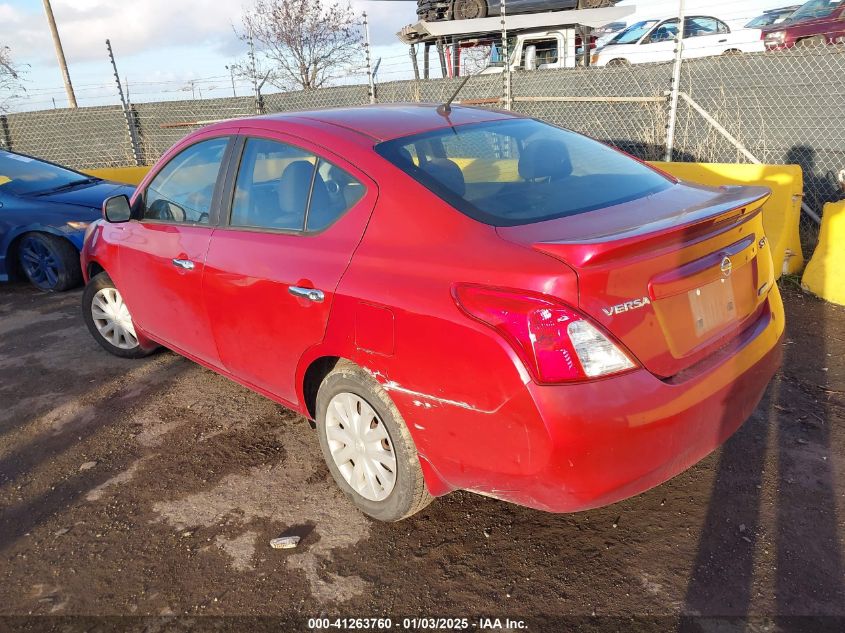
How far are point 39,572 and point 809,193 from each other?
7.95 m

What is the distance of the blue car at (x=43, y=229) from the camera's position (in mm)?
6309

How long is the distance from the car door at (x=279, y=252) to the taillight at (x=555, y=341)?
82cm

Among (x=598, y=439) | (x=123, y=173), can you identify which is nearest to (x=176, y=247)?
(x=598, y=439)

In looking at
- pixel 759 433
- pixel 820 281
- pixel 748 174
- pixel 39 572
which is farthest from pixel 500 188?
pixel 748 174

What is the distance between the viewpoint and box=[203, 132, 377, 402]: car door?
8.51ft

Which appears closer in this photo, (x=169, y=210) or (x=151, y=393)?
(x=169, y=210)

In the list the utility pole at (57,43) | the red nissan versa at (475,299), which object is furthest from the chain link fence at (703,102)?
the utility pole at (57,43)

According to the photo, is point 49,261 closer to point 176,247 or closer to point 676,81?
point 176,247

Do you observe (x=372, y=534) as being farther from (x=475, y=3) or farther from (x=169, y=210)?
(x=475, y=3)

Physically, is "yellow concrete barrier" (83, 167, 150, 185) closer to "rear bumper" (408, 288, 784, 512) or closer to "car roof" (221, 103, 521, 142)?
"car roof" (221, 103, 521, 142)

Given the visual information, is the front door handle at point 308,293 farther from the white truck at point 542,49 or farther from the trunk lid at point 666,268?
the white truck at point 542,49

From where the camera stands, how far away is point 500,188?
8.38 ft

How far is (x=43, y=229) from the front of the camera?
20.6ft

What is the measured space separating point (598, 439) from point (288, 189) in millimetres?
1776
